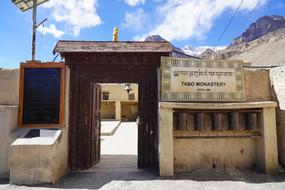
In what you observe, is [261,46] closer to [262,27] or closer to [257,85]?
[262,27]

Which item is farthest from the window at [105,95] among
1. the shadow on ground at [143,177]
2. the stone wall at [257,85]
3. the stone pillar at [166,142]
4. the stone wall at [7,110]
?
the stone pillar at [166,142]

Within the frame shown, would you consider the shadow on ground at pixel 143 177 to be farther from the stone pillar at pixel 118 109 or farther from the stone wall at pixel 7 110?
the stone pillar at pixel 118 109

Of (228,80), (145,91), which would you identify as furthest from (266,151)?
(145,91)

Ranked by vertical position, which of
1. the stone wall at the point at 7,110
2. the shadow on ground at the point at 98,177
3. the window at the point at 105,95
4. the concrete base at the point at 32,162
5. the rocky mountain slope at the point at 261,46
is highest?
the rocky mountain slope at the point at 261,46

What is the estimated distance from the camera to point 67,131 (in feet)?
23.3

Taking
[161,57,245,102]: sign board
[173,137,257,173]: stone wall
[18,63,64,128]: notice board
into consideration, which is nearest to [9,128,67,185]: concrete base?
[18,63,64,128]: notice board

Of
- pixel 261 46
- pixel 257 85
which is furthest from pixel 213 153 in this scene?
pixel 261 46

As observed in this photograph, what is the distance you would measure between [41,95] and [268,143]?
5769mm

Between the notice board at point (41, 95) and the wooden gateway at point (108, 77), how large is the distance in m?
0.39

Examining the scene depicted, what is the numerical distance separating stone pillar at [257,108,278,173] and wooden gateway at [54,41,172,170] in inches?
104

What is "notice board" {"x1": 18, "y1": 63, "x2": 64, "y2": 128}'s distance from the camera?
688 cm

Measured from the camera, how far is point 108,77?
310 inches

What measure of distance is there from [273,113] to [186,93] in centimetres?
216

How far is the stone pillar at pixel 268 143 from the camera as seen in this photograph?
651 cm
